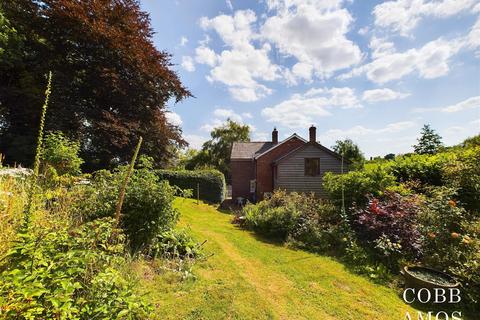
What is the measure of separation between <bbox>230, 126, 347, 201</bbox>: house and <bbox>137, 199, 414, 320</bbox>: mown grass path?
30.3 feet

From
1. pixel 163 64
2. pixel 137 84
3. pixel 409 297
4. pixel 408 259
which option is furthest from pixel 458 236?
pixel 163 64

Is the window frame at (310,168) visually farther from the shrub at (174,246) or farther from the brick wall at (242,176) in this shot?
the shrub at (174,246)

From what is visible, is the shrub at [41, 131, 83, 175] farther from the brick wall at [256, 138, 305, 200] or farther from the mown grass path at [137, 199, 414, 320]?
the brick wall at [256, 138, 305, 200]

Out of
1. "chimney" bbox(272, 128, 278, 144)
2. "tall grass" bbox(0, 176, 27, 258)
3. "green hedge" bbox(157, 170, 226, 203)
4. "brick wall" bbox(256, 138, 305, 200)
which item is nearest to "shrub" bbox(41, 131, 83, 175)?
"tall grass" bbox(0, 176, 27, 258)

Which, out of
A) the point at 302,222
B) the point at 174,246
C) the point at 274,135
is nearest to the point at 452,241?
the point at 302,222

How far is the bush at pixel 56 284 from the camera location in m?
1.82

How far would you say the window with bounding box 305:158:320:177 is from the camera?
17.7 metres

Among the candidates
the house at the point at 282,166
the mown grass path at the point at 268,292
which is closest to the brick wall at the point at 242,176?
the house at the point at 282,166

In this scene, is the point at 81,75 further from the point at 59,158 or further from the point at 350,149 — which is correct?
the point at 350,149

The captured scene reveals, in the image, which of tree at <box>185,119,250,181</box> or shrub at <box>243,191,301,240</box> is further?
tree at <box>185,119,250,181</box>

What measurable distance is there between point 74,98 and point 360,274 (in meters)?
15.6

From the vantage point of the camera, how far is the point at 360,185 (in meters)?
9.04

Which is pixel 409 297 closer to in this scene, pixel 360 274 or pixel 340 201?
pixel 360 274

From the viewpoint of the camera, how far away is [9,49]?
12.2 meters
